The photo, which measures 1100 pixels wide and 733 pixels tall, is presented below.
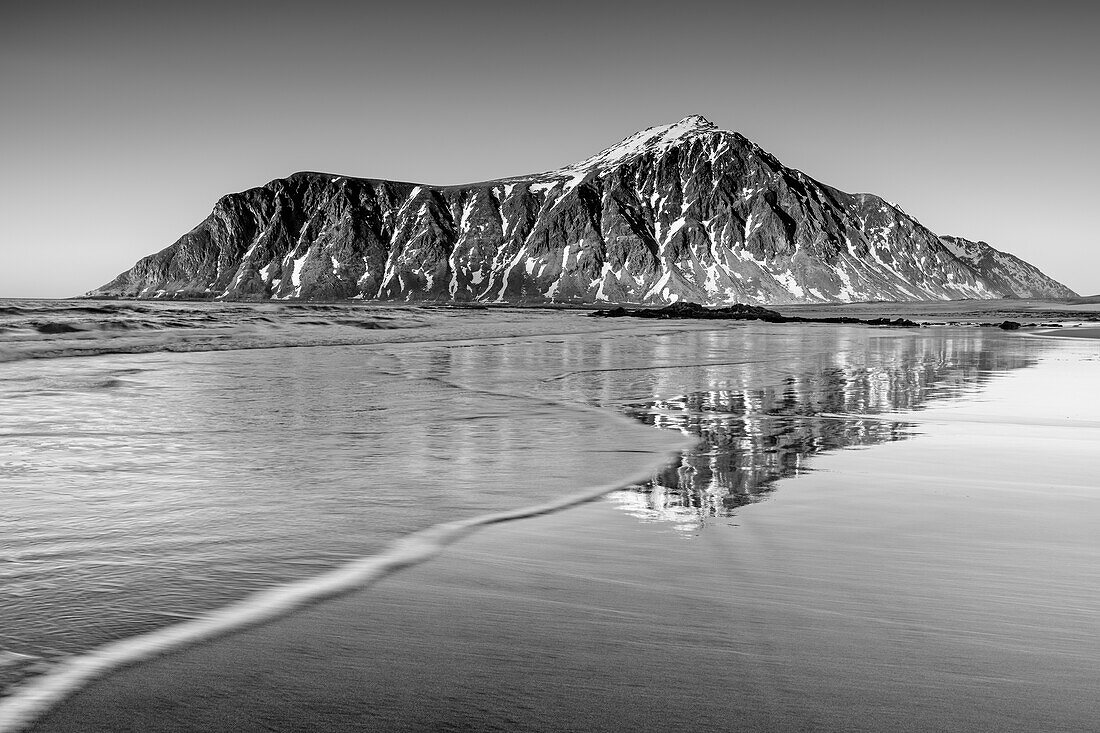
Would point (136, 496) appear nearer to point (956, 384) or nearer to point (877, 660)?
point (877, 660)

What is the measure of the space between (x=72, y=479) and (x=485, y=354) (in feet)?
68.9

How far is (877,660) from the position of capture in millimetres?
3664

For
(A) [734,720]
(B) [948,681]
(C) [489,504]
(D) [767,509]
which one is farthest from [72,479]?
(B) [948,681]

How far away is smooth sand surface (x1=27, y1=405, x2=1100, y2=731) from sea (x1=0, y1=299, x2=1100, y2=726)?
1.33 ft

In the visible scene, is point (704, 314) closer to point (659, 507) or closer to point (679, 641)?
point (659, 507)

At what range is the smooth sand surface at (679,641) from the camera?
316 cm

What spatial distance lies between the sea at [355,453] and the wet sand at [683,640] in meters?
0.39

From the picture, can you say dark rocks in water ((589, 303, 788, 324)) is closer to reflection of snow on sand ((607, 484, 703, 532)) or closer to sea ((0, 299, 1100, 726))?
sea ((0, 299, 1100, 726))

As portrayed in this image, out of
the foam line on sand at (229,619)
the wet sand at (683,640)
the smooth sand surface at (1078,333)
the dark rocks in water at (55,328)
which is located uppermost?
the dark rocks in water at (55,328)

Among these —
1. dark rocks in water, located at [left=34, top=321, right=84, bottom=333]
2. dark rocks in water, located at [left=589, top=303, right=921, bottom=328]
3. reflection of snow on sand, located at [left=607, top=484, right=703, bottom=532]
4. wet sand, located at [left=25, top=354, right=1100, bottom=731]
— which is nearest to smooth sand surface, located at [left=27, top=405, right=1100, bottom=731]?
wet sand, located at [left=25, top=354, right=1100, bottom=731]

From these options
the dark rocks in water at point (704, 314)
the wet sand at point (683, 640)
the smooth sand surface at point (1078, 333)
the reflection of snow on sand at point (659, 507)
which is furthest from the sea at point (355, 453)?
the dark rocks in water at point (704, 314)

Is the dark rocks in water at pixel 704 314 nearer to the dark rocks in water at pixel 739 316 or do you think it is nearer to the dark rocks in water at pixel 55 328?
the dark rocks in water at pixel 739 316

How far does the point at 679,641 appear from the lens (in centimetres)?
386

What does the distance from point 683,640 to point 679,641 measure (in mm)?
23
